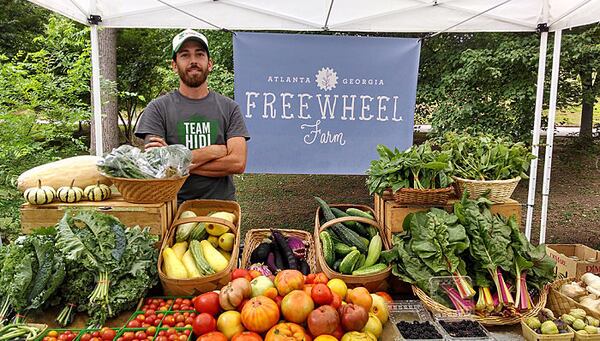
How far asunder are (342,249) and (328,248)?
0.27ft

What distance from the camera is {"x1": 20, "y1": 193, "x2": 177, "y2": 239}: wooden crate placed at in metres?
2.31

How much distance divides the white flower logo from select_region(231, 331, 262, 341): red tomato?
3.78 m

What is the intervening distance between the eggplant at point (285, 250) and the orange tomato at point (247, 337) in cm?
86

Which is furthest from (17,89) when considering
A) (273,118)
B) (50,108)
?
(273,118)

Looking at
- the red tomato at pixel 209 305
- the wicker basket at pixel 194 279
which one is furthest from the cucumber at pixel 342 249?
the red tomato at pixel 209 305

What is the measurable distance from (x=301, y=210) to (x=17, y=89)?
520 cm

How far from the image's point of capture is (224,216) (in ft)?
8.25

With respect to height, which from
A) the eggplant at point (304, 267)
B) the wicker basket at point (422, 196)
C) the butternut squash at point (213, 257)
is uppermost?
the wicker basket at point (422, 196)

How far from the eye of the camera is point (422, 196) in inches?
98.7

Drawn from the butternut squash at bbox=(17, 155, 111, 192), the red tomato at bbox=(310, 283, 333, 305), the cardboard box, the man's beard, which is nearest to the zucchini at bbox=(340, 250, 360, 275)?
the red tomato at bbox=(310, 283, 333, 305)

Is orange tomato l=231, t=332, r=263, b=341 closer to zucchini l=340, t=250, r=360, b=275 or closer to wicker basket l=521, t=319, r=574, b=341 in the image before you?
zucchini l=340, t=250, r=360, b=275

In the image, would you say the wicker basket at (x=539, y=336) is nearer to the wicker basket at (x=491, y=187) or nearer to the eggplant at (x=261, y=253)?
the wicker basket at (x=491, y=187)

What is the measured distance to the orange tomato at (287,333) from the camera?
1687mm

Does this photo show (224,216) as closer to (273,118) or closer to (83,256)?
(83,256)
